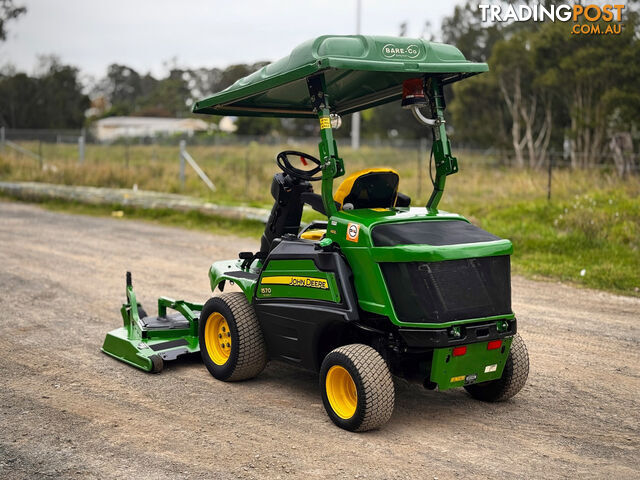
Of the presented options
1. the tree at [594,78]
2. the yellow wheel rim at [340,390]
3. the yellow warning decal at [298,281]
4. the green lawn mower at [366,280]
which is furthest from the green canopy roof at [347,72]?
the tree at [594,78]

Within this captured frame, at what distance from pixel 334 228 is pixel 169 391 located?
1.76 metres

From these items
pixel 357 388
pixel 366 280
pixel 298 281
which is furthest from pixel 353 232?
pixel 357 388

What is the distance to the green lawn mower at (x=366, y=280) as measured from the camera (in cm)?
490

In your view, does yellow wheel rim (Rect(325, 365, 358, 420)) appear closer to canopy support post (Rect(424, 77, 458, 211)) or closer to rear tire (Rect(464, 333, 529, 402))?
rear tire (Rect(464, 333, 529, 402))

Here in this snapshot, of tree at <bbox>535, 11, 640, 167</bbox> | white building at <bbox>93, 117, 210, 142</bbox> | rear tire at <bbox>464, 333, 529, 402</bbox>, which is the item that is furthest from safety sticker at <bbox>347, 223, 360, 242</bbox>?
white building at <bbox>93, 117, 210, 142</bbox>

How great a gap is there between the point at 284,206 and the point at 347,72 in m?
1.21

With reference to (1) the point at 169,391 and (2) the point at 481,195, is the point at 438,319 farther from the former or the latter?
(2) the point at 481,195

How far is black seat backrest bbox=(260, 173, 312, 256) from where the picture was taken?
6.11 meters

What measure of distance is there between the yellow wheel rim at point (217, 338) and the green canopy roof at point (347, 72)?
67.2 inches

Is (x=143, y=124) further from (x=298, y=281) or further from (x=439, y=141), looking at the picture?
(x=298, y=281)

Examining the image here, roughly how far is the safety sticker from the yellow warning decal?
34 cm

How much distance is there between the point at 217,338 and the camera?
6152mm

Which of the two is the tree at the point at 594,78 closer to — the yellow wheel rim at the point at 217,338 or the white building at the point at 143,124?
the yellow wheel rim at the point at 217,338

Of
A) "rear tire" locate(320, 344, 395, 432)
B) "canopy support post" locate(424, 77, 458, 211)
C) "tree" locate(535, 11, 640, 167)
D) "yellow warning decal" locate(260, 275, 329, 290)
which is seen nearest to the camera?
"rear tire" locate(320, 344, 395, 432)
